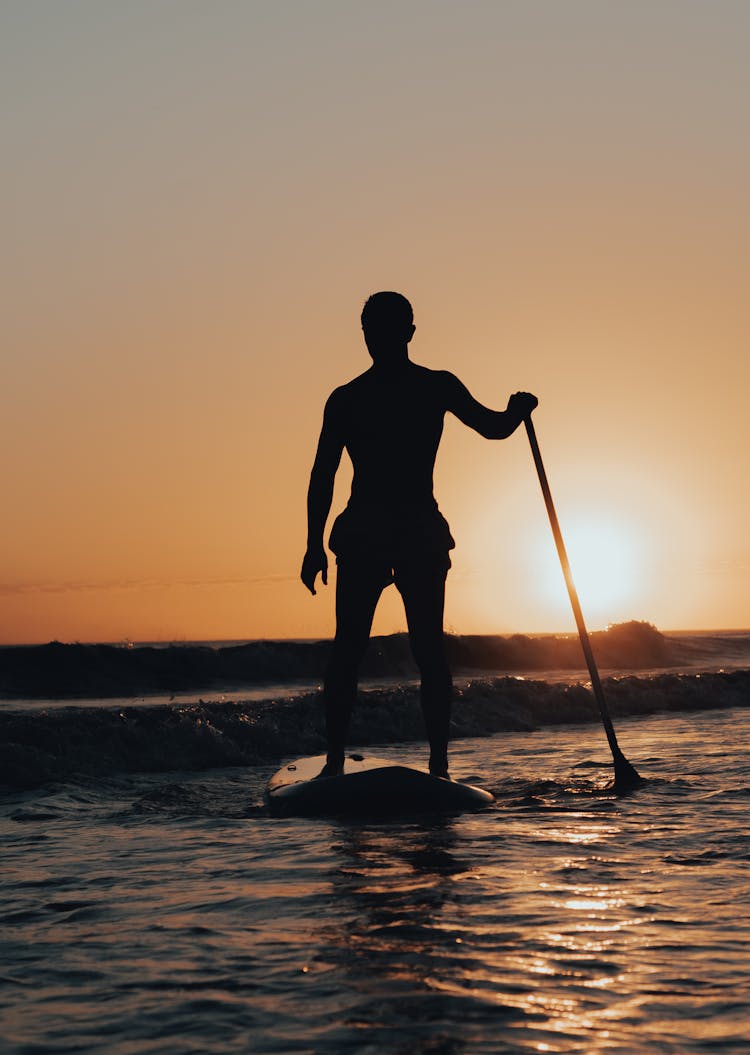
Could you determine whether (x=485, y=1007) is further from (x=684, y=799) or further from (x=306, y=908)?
(x=684, y=799)

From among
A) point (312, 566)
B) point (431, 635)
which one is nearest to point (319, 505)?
point (312, 566)

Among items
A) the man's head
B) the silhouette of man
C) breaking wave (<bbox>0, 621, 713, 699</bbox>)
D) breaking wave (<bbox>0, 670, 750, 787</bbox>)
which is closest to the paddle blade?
the silhouette of man

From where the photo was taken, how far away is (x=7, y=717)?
1173 centimetres

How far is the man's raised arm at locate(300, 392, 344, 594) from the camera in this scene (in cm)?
687

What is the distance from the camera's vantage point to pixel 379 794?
6285 millimetres

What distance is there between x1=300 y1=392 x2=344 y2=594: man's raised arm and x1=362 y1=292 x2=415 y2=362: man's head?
564 millimetres

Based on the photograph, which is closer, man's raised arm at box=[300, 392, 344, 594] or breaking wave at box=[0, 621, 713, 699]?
man's raised arm at box=[300, 392, 344, 594]

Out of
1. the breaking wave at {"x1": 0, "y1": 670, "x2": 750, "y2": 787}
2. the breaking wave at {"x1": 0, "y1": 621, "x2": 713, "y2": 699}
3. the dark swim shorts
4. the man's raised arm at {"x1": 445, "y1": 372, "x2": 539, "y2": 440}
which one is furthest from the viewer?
the breaking wave at {"x1": 0, "y1": 621, "x2": 713, "y2": 699}

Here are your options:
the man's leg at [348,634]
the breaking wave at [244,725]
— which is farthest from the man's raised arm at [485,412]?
the breaking wave at [244,725]

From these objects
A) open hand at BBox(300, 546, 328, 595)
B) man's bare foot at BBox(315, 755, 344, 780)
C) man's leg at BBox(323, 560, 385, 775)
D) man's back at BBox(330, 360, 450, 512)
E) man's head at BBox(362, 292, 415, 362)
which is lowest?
man's bare foot at BBox(315, 755, 344, 780)

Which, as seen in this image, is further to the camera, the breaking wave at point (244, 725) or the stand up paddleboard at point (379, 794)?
the breaking wave at point (244, 725)

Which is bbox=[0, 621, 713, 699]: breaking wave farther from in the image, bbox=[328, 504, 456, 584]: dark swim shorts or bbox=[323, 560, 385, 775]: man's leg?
bbox=[328, 504, 456, 584]: dark swim shorts

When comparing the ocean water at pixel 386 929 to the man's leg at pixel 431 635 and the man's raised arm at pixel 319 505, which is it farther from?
the man's raised arm at pixel 319 505

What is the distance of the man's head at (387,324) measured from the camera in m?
6.71
